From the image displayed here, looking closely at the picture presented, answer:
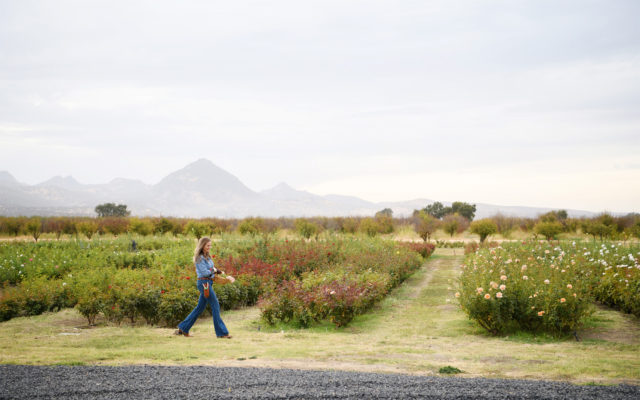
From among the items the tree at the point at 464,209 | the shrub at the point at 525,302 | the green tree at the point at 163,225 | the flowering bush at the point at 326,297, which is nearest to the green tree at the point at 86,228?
the green tree at the point at 163,225

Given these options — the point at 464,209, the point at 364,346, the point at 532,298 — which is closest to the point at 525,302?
the point at 532,298

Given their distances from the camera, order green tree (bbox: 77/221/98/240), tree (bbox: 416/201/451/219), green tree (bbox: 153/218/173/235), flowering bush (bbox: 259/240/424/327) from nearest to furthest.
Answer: flowering bush (bbox: 259/240/424/327), green tree (bbox: 77/221/98/240), green tree (bbox: 153/218/173/235), tree (bbox: 416/201/451/219)

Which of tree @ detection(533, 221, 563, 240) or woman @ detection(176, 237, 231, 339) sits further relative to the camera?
tree @ detection(533, 221, 563, 240)

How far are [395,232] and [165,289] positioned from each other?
21879mm

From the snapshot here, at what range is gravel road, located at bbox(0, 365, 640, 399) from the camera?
4.57 m

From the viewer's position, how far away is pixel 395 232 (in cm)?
3008

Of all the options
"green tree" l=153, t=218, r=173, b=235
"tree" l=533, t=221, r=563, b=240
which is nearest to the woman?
"tree" l=533, t=221, r=563, b=240

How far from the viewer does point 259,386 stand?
488cm

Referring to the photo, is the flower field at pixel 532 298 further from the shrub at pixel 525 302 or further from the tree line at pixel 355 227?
the tree line at pixel 355 227

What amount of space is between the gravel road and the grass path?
1.65ft

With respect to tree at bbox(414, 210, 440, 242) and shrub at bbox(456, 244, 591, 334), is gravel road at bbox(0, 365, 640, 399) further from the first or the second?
tree at bbox(414, 210, 440, 242)

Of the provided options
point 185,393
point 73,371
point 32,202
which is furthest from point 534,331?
point 32,202

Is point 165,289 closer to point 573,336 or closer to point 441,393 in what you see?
point 441,393

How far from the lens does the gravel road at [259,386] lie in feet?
15.0
